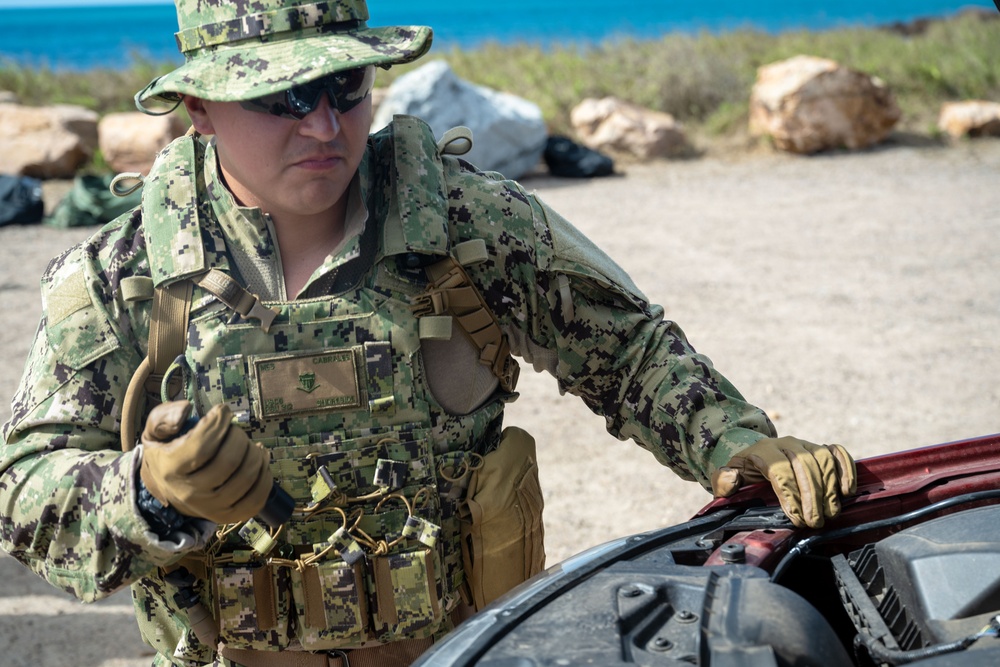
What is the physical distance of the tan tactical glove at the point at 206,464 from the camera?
5.02ft

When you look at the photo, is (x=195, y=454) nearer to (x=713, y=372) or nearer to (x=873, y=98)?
(x=713, y=372)

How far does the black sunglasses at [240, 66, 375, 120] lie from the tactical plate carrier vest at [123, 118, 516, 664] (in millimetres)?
222

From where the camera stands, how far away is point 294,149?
6.32 ft

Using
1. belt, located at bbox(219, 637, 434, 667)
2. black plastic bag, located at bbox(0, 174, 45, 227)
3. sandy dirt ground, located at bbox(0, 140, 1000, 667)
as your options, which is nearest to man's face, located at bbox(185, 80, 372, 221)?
belt, located at bbox(219, 637, 434, 667)

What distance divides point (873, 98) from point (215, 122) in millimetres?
9931

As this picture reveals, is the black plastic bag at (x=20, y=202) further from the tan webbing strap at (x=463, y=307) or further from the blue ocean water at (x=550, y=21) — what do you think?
the blue ocean water at (x=550, y=21)

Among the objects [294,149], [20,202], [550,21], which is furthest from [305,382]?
[550,21]

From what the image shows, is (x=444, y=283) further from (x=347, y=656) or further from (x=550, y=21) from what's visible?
(x=550, y=21)

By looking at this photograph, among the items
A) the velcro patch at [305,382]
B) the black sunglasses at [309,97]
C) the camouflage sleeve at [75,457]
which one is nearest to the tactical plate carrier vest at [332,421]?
the velcro patch at [305,382]

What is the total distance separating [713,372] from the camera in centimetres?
215

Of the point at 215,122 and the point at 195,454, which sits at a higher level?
the point at 215,122

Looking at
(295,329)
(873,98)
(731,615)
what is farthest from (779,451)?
(873,98)

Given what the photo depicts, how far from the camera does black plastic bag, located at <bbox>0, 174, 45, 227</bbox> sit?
9.40m

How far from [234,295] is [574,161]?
8.78m
